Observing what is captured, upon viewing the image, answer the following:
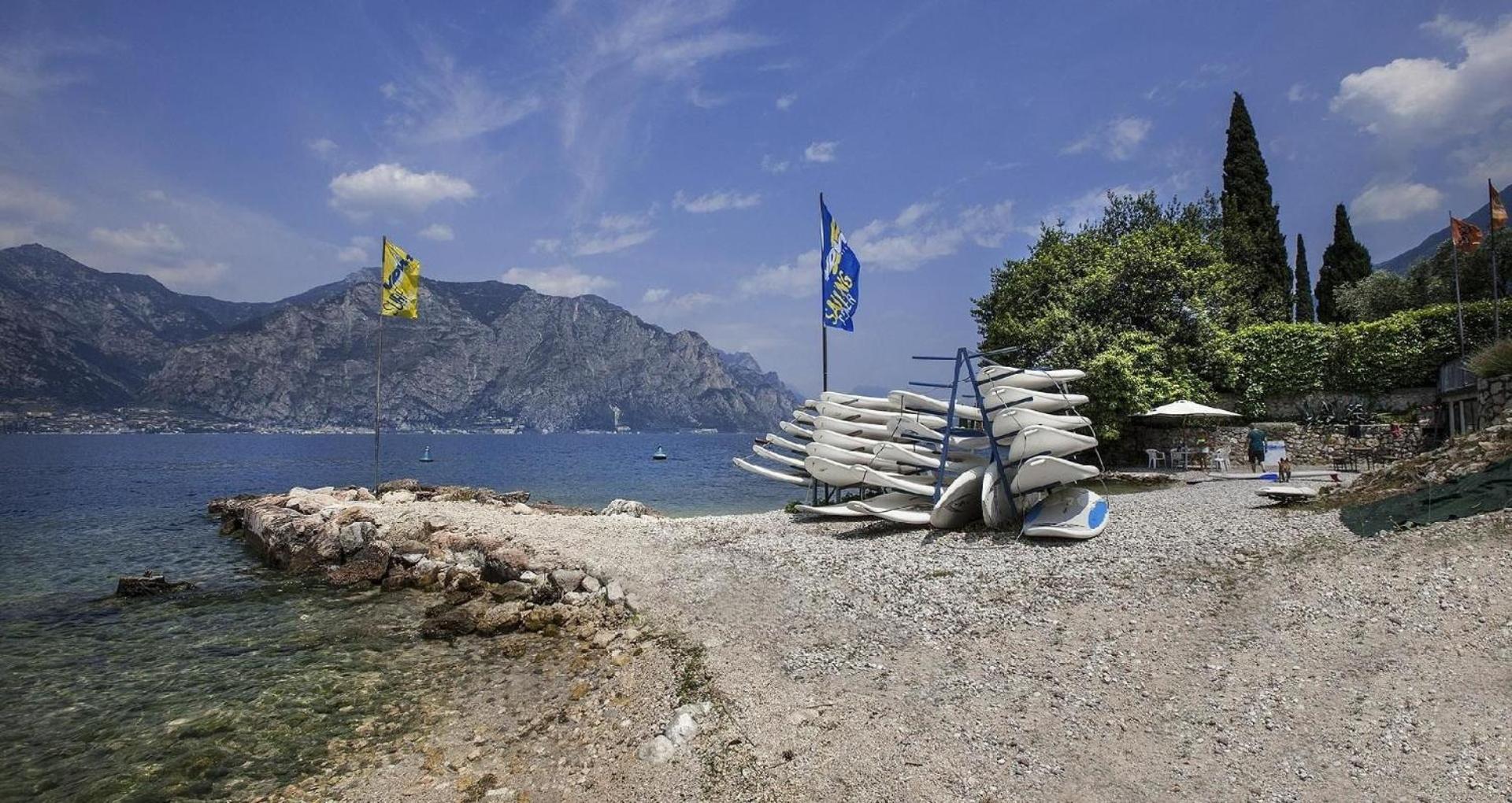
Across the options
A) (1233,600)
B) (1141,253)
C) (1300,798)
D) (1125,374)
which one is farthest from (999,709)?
(1141,253)

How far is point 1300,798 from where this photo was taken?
4766 mm

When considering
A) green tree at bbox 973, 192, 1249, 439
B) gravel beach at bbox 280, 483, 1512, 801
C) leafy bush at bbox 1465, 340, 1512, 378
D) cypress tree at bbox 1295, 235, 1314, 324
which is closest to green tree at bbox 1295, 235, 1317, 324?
cypress tree at bbox 1295, 235, 1314, 324

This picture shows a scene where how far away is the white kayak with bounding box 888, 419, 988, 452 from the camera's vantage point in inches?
640

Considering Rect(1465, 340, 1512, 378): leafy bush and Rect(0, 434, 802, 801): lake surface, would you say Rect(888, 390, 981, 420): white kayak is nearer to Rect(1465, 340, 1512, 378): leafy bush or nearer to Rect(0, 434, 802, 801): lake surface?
Rect(1465, 340, 1512, 378): leafy bush

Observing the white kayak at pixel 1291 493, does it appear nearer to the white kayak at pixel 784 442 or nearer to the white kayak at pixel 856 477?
the white kayak at pixel 856 477

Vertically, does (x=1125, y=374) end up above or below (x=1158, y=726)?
above

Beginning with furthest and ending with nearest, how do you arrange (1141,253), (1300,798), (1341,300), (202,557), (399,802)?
1. (1341,300)
2. (1141,253)
3. (202,557)
4. (399,802)
5. (1300,798)

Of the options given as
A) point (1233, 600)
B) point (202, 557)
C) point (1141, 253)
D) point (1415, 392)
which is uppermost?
point (1141, 253)

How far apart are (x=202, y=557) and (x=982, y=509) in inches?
863

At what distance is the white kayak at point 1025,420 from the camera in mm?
13867

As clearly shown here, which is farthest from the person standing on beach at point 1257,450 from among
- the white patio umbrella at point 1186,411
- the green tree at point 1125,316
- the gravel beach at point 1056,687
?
the gravel beach at point 1056,687

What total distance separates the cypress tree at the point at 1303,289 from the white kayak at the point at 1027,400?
4439 cm

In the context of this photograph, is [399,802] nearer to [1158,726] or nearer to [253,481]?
[1158,726]

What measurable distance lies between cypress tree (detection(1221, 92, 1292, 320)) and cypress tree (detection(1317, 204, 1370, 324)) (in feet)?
36.9
